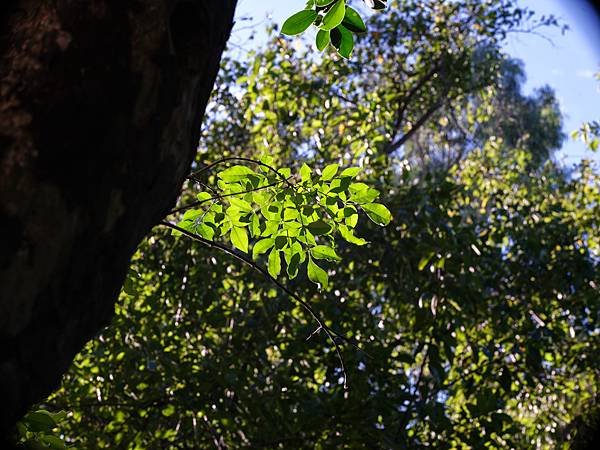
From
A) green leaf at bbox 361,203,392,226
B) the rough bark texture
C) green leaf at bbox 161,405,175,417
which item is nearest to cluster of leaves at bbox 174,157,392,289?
green leaf at bbox 361,203,392,226

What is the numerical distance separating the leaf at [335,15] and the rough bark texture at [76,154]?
17.4 inches

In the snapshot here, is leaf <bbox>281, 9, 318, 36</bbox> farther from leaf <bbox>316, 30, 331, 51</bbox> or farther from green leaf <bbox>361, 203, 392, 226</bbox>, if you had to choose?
green leaf <bbox>361, 203, 392, 226</bbox>

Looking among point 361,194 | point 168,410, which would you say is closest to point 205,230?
point 361,194

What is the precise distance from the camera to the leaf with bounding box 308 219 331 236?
1896 millimetres

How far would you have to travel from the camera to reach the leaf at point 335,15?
1414 millimetres

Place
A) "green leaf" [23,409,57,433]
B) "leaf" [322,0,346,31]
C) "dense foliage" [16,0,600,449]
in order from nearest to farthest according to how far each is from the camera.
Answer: "leaf" [322,0,346,31] < "green leaf" [23,409,57,433] < "dense foliage" [16,0,600,449]

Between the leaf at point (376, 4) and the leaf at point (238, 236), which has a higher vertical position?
the leaf at point (376, 4)

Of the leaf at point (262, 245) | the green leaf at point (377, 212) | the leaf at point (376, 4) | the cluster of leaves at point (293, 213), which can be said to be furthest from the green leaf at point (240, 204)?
the leaf at point (376, 4)

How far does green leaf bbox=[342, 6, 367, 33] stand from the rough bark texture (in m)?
0.58

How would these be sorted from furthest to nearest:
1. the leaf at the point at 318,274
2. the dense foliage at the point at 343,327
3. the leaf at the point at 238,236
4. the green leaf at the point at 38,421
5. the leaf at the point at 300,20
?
the dense foliage at the point at 343,327 < the leaf at the point at 238,236 < the leaf at the point at 318,274 < the green leaf at the point at 38,421 < the leaf at the point at 300,20

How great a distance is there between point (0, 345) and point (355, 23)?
1073mm

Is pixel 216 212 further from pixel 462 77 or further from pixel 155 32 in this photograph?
pixel 462 77

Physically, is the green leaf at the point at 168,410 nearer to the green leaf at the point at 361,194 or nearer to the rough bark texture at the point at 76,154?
the green leaf at the point at 361,194

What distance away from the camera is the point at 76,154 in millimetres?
828
